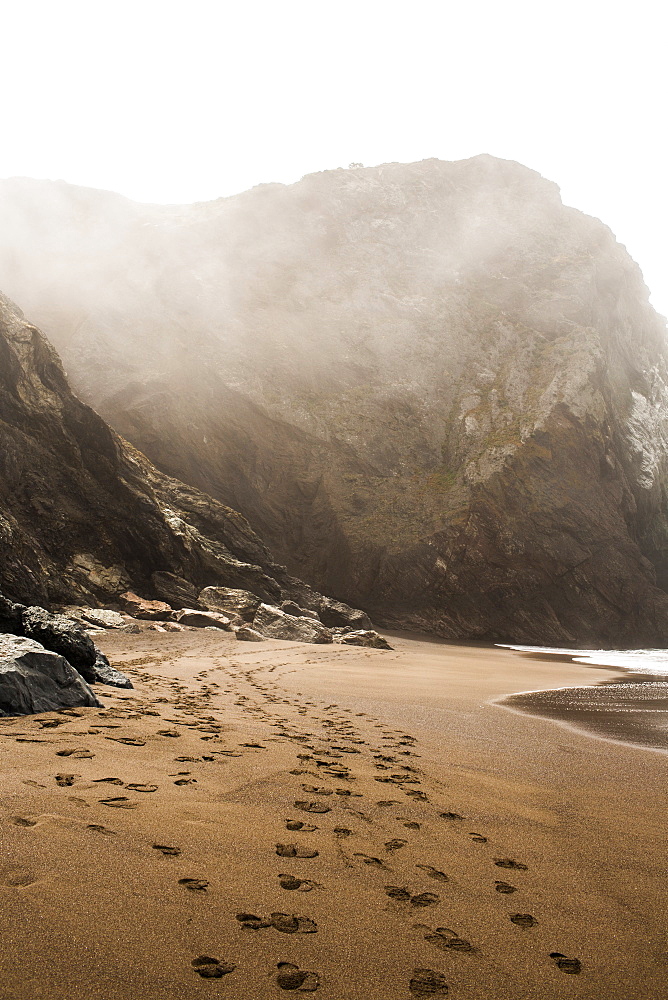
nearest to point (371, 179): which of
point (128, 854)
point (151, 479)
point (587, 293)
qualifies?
point (587, 293)

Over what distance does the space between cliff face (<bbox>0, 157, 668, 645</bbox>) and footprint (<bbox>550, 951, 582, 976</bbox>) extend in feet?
97.7

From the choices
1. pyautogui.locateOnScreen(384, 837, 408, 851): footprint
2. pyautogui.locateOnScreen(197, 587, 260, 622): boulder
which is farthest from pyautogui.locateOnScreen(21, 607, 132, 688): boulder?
pyautogui.locateOnScreen(197, 587, 260, 622): boulder

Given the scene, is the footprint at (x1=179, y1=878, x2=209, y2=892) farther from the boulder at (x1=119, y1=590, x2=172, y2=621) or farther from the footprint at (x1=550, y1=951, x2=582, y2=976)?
the boulder at (x1=119, y1=590, x2=172, y2=621)

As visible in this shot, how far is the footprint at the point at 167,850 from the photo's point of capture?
2379 mm

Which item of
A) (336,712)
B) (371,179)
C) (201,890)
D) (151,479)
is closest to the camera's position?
(201,890)

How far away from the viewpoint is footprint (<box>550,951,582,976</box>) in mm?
1871

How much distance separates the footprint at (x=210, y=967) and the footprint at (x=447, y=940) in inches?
28.0

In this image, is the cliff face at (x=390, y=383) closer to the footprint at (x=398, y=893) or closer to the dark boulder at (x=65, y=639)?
the dark boulder at (x=65, y=639)

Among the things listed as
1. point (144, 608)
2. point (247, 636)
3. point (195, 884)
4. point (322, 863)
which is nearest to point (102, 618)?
point (144, 608)

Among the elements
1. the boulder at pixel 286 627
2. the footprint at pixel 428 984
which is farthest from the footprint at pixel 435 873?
the boulder at pixel 286 627

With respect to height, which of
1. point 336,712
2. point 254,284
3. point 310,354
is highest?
point 254,284

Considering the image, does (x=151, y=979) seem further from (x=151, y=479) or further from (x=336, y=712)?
(x=151, y=479)

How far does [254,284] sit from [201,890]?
4152 cm

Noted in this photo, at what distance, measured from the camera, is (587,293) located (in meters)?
42.5
